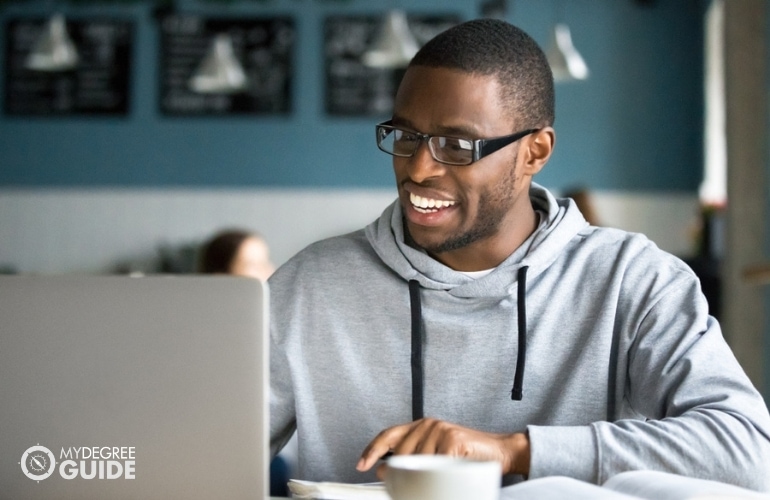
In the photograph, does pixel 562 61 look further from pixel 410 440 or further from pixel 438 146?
pixel 410 440

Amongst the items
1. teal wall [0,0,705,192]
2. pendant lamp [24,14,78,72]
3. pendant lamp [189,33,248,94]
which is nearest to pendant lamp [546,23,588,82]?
teal wall [0,0,705,192]

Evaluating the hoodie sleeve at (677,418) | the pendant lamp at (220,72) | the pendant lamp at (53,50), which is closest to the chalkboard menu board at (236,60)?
the pendant lamp at (220,72)

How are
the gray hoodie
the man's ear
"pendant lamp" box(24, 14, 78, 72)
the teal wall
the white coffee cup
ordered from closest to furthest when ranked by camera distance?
the white coffee cup < the gray hoodie < the man's ear < "pendant lamp" box(24, 14, 78, 72) < the teal wall

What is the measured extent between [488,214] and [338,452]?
0.44 meters

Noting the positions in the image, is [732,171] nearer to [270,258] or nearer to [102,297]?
[102,297]

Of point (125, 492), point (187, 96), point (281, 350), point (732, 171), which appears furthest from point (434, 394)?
point (187, 96)

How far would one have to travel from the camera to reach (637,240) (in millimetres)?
1604

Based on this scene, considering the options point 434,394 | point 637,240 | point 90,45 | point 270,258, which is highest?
point 90,45

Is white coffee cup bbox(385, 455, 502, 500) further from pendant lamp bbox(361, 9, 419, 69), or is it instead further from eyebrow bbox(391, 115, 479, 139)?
pendant lamp bbox(361, 9, 419, 69)

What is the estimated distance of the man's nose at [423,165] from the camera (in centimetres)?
151

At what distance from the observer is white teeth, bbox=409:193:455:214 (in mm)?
1545

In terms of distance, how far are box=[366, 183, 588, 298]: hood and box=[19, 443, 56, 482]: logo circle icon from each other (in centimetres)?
71

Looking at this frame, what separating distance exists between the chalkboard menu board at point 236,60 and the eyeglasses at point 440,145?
172 inches

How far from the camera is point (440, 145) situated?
1.52 m
